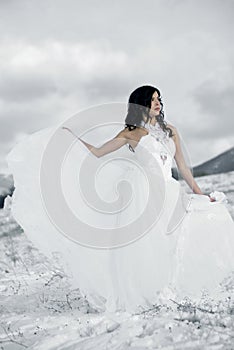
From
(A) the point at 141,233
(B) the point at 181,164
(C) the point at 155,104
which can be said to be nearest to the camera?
(A) the point at 141,233

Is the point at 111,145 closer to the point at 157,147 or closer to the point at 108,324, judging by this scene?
the point at 157,147

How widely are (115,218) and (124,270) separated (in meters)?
0.64

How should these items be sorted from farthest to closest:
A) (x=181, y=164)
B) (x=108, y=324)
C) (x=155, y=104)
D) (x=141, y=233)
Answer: (x=181, y=164) < (x=155, y=104) < (x=141, y=233) < (x=108, y=324)

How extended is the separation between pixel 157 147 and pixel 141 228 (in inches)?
40.5

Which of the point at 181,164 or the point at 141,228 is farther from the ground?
the point at 181,164

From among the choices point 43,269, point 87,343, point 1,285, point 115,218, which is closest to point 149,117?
point 115,218

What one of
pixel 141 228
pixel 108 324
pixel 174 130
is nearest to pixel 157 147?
pixel 174 130

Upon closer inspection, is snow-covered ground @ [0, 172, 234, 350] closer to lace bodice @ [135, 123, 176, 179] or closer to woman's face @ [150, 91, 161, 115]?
lace bodice @ [135, 123, 176, 179]

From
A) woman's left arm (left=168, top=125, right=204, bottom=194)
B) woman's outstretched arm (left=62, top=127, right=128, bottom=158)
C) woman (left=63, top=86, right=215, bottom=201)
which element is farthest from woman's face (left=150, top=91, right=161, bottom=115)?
woman's outstretched arm (left=62, top=127, right=128, bottom=158)

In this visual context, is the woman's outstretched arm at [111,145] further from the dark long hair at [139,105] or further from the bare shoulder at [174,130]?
the bare shoulder at [174,130]

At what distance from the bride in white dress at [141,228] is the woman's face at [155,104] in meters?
0.01

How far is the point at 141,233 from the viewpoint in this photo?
5488 mm

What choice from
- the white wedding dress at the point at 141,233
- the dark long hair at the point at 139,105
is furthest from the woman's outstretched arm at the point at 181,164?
the dark long hair at the point at 139,105

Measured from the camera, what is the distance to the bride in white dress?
546 centimetres
